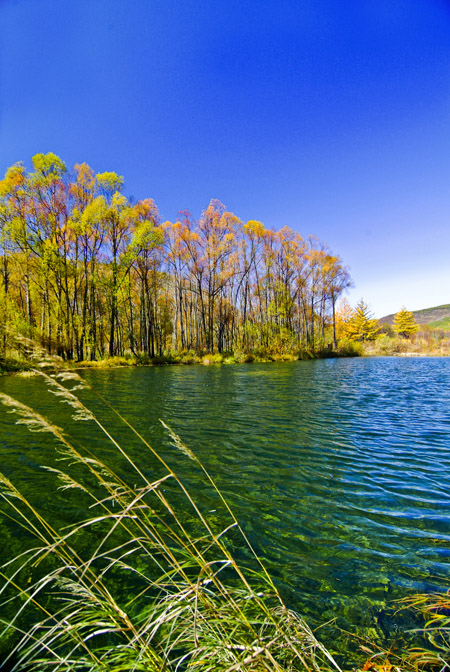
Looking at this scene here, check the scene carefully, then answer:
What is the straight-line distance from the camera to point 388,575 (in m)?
2.34

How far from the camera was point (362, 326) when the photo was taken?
6125 cm

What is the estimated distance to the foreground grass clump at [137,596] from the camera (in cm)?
120

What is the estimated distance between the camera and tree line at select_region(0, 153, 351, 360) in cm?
2200

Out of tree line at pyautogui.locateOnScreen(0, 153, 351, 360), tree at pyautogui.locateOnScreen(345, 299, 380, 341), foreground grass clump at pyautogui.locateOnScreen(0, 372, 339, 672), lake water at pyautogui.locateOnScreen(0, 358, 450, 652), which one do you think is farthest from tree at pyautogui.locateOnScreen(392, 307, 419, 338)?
foreground grass clump at pyautogui.locateOnScreen(0, 372, 339, 672)

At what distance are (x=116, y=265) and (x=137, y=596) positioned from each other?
27714 millimetres

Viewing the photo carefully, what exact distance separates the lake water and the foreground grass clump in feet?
1.35

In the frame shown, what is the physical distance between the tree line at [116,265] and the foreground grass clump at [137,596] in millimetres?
15736

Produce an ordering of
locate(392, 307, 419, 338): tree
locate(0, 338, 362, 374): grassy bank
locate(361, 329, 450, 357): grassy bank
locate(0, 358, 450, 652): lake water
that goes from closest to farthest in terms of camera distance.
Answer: locate(0, 358, 450, 652): lake water
locate(0, 338, 362, 374): grassy bank
locate(361, 329, 450, 357): grassy bank
locate(392, 307, 419, 338): tree

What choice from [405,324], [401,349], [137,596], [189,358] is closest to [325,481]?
[137,596]

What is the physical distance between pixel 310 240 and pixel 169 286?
2001 centimetres

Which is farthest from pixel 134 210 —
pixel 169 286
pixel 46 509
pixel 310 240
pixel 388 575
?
pixel 388 575

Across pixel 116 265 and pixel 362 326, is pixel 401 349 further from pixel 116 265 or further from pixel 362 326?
pixel 116 265

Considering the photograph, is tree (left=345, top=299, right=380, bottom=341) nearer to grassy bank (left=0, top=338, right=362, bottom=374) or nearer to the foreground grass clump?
grassy bank (left=0, top=338, right=362, bottom=374)

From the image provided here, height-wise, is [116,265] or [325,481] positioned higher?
[116,265]
